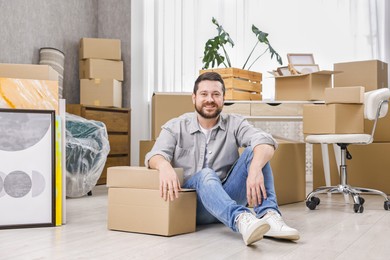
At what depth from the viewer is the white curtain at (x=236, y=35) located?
5.01m

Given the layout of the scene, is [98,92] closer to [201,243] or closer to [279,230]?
[201,243]

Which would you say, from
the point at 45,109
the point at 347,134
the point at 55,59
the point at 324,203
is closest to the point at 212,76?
the point at 45,109

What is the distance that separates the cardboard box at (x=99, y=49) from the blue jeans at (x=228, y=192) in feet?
9.53

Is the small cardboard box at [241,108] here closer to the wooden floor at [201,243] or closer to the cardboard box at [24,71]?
the wooden floor at [201,243]

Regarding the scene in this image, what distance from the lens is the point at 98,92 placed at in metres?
4.92

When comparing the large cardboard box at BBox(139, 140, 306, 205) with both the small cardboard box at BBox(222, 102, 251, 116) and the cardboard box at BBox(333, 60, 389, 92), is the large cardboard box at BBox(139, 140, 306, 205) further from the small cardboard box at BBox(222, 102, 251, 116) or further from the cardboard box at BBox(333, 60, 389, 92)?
the cardboard box at BBox(333, 60, 389, 92)

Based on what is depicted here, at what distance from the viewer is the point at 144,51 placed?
547cm

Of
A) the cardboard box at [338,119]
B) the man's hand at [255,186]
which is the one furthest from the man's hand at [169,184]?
the cardboard box at [338,119]

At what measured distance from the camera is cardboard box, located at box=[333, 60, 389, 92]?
4.21 m

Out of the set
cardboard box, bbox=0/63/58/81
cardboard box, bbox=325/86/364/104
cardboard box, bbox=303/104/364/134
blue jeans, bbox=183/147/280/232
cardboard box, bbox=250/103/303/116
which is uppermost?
cardboard box, bbox=0/63/58/81

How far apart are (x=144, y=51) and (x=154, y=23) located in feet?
1.01

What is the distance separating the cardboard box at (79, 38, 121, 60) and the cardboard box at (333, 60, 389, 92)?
206 cm

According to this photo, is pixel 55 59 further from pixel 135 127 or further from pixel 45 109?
pixel 45 109

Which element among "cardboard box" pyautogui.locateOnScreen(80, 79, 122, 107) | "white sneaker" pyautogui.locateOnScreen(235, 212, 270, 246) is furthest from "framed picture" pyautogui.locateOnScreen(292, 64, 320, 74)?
"white sneaker" pyautogui.locateOnScreen(235, 212, 270, 246)
